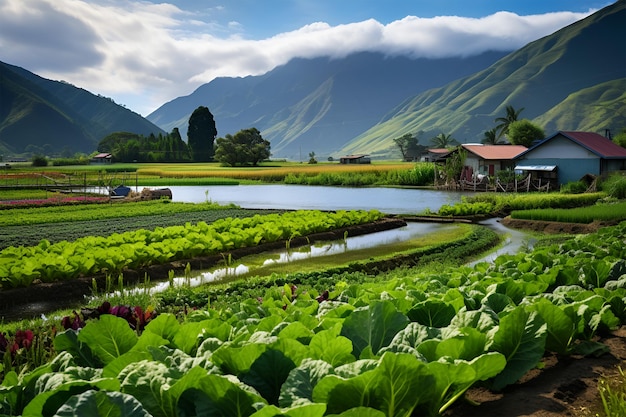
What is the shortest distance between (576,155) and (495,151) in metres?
8.24

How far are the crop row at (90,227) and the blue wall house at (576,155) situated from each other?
26250mm

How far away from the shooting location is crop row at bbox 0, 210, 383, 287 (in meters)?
9.85

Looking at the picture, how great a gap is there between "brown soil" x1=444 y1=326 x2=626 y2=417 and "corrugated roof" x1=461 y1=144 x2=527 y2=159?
4287 centimetres

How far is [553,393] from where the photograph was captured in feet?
9.62

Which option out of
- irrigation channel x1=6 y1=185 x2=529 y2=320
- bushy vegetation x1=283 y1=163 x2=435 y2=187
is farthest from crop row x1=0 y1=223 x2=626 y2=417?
bushy vegetation x1=283 y1=163 x2=435 y2=187

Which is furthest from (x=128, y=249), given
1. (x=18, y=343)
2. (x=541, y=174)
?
(x=541, y=174)

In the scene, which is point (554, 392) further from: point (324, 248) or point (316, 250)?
point (324, 248)

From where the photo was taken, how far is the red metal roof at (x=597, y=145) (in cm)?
3794

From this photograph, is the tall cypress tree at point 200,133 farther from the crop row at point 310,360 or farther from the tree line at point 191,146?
the crop row at point 310,360

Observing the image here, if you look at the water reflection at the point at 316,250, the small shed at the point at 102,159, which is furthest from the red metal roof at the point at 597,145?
the small shed at the point at 102,159

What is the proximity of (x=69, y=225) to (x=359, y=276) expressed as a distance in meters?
13.5

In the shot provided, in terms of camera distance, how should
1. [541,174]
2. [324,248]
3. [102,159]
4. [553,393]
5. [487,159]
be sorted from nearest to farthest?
[553,393]
[324,248]
[541,174]
[487,159]
[102,159]

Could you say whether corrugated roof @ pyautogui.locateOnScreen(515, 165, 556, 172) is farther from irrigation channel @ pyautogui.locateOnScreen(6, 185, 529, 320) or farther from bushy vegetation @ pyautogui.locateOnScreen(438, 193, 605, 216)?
irrigation channel @ pyautogui.locateOnScreen(6, 185, 529, 320)

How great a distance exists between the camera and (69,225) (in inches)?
770
